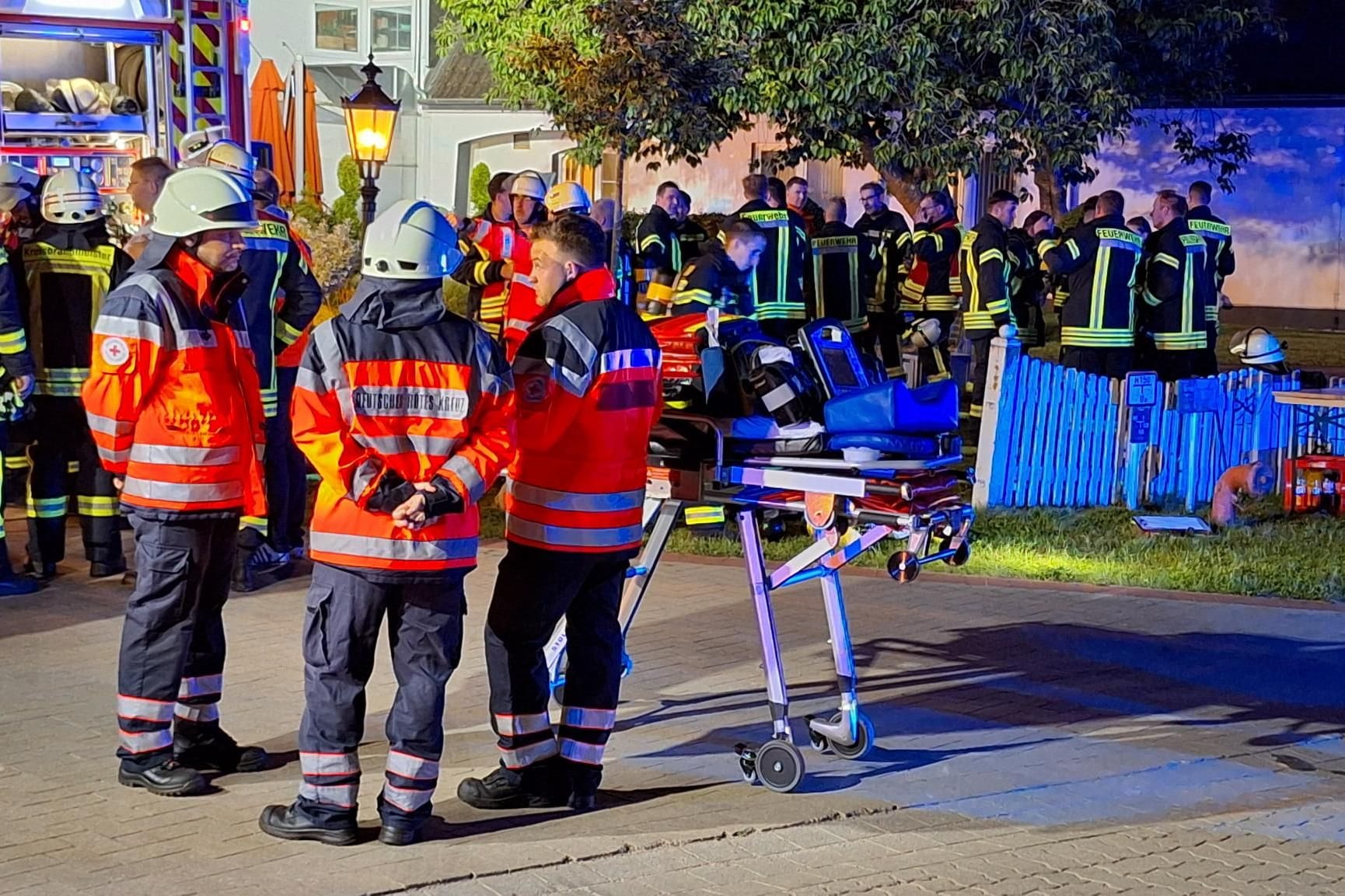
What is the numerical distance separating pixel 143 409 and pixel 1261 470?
8.44 m

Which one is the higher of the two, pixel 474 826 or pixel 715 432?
pixel 715 432

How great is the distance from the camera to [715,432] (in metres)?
6.41

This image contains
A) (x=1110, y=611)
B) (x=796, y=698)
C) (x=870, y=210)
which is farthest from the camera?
(x=870, y=210)

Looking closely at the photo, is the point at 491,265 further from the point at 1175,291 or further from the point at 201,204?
the point at 201,204

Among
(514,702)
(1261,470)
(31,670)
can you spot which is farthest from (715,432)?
(1261,470)

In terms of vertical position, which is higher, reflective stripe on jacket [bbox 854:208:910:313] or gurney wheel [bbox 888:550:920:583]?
A: reflective stripe on jacket [bbox 854:208:910:313]

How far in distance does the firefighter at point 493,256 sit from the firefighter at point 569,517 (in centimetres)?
703

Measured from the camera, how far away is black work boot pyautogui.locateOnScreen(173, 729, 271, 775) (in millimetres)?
6168

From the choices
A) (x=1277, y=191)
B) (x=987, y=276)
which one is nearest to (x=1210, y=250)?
(x=987, y=276)

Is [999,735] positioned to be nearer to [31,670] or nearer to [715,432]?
[715,432]

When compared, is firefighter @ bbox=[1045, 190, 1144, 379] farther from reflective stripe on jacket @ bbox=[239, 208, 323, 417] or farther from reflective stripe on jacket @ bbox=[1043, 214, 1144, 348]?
reflective stripe on jacket @ bbox=[239, 208, 323, 417]

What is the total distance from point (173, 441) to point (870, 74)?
12564mm

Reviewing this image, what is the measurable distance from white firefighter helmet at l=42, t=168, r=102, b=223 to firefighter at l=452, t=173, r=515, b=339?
13.6 ft

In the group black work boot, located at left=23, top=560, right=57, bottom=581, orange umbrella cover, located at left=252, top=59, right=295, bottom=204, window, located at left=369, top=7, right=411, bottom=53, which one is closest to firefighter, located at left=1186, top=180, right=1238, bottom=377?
black work boot, located at left=23, top=560, right=57, bottom=581
